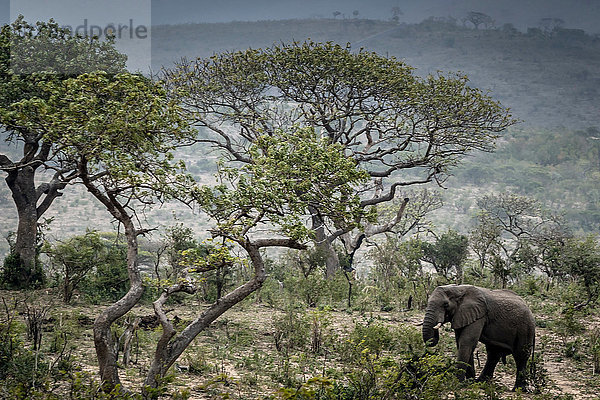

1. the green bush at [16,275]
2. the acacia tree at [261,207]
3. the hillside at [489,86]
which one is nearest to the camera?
the acacia tree at [261,207]

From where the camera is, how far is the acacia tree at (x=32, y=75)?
15.5 m

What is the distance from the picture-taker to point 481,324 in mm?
8984

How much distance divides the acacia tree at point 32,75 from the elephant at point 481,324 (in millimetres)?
10946

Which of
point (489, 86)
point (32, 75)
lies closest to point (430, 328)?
point (32, 75)

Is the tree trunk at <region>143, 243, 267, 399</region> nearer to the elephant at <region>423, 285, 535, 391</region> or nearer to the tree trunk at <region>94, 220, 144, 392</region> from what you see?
the tree trunk at <region>94, 220, 144, 392</region>

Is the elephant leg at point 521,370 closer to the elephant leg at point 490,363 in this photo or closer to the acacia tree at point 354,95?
A: the elephant leg at point 490,363

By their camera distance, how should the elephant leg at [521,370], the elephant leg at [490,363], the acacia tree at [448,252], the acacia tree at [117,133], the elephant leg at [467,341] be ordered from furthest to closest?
the acacia tree at [448,252]
the elephant leg at [490,363]
the elephant leg at [467,341]
the elephant leg at [521,370]
the acacia tree at [117,133]

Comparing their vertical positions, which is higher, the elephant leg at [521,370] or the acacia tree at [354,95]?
the acacia tree at [354,95]

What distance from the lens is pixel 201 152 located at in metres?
80.1

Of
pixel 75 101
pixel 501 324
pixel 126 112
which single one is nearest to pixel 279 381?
pixel 501 324

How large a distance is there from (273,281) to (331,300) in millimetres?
3439

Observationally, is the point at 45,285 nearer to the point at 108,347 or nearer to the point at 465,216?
the point at 108,347

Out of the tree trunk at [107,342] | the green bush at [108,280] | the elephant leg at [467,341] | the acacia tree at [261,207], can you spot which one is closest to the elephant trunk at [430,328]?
the elephant leg at [467,341]

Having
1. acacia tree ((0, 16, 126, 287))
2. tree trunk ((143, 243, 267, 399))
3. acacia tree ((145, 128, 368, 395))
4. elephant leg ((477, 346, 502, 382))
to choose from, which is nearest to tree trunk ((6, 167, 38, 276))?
acacia tree ((0, 16, 126, 287))
